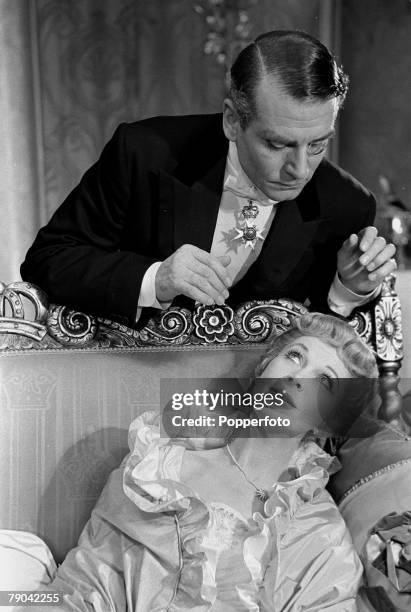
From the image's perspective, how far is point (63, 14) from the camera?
150cm

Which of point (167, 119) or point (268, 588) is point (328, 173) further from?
point (268, 588)

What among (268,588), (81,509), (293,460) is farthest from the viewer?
(81,509)

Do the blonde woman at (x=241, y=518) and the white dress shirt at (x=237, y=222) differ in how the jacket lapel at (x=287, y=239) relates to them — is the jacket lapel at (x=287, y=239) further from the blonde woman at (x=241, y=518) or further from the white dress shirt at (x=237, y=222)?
the blonde woman at (x=241, y=518)

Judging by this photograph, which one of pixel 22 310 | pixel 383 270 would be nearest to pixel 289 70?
pixel 383 270

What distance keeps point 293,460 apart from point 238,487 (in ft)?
0.33

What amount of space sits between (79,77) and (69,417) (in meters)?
0.61

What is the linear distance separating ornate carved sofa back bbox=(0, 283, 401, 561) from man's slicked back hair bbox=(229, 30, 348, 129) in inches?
14.3

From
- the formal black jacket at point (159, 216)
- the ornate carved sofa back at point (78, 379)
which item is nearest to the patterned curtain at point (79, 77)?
the formal black jacket at point (159, 216)

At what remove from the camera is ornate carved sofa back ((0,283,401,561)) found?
4.68 ft

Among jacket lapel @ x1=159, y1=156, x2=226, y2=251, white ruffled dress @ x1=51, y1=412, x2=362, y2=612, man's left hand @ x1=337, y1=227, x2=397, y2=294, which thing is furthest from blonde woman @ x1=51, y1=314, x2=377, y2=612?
jacket lapel @ x1=159, y1=156, x2=226, y2=251

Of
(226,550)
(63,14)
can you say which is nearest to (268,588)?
(226,550)

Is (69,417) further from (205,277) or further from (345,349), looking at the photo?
(345,349)

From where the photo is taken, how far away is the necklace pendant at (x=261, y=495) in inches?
50.6

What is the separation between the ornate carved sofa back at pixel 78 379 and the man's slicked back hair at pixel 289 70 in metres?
0.36
